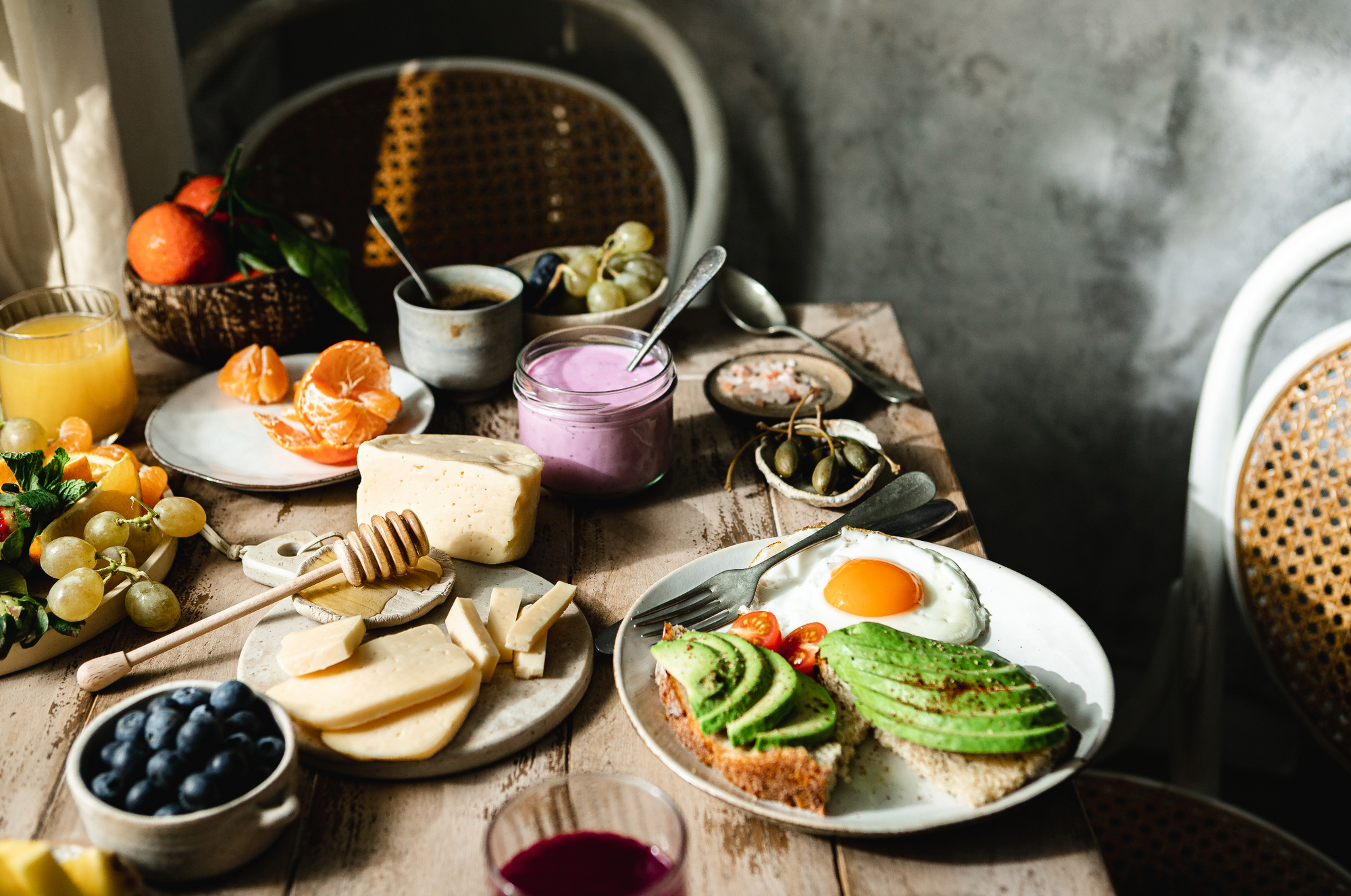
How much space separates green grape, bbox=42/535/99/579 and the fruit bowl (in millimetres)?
568

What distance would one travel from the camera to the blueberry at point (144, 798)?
77 centimetres

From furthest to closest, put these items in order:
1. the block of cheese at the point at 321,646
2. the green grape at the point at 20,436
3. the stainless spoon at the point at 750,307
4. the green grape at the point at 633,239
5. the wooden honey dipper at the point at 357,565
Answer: the stainless spoon at the point at 750,307 → the green grape at the point at 633,239 → the green grape at the point at 20,436 → the wooden honey dipper at the point at 357,565 → the block of cheese at the point at 321,646

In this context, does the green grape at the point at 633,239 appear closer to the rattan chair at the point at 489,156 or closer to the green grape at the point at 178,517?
the rattan chair at the point at 489,156

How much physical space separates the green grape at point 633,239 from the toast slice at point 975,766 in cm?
109

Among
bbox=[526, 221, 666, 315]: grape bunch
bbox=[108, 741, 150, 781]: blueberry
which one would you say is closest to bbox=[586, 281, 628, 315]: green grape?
bbox=[526, 221, 666, 315]: grape bunch

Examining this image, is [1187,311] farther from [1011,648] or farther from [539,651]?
[539,651]

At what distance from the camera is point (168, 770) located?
78cm

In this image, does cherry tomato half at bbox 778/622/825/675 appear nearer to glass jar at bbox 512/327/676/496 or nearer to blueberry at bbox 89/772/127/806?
glass jar at bbox 512/327/676/496

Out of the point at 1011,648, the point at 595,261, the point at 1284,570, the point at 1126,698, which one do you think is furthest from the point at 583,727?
the point at 1126,698

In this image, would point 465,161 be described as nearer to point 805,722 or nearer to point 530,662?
point 530,662

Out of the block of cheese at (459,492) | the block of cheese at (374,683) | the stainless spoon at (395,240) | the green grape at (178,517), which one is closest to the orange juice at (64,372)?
the green grape at (178,517)

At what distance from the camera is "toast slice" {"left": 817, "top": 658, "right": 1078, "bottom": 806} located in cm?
85

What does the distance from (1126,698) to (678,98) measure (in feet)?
7.16

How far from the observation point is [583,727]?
989 mm
